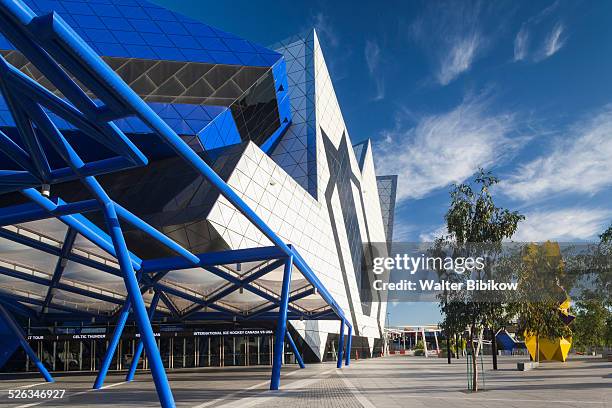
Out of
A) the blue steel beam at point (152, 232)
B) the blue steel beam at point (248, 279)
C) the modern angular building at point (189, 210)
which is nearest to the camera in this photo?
the blue steel beam at point (152, 232)

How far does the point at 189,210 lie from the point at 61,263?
8.99 metres

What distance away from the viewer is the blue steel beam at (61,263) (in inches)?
762

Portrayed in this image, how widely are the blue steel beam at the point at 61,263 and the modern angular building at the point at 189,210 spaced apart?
0.27 ft

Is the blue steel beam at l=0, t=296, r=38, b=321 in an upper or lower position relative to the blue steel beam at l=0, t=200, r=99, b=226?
lower

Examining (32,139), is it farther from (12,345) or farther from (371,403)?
(12,345)

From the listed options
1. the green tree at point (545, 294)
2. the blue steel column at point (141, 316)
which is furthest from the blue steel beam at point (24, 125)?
the green tree at point (545, 294)

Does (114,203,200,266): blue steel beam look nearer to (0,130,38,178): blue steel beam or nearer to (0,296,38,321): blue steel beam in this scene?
(0,130,38,178): blue steel beam

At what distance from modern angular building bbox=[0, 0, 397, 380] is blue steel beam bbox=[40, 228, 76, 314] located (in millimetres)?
82

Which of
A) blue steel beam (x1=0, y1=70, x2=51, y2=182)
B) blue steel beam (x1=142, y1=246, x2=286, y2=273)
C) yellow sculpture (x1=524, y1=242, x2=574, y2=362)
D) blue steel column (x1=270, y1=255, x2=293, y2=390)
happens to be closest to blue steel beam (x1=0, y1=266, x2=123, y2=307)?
blue steel beam (x1=142, y1=246, x2=286, y2=273)

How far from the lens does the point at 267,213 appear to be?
3669 centimetres

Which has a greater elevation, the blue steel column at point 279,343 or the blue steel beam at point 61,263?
the blue steel beam at point 61,263

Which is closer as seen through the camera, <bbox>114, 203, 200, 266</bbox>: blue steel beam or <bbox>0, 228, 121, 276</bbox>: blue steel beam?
<bbox>114, 203, 200, 266</bbox>: blue steel beam

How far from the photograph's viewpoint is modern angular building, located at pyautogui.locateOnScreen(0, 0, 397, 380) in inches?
996

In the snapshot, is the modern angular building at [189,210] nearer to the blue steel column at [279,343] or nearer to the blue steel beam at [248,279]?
A: the blue steel beam at [248,279]
